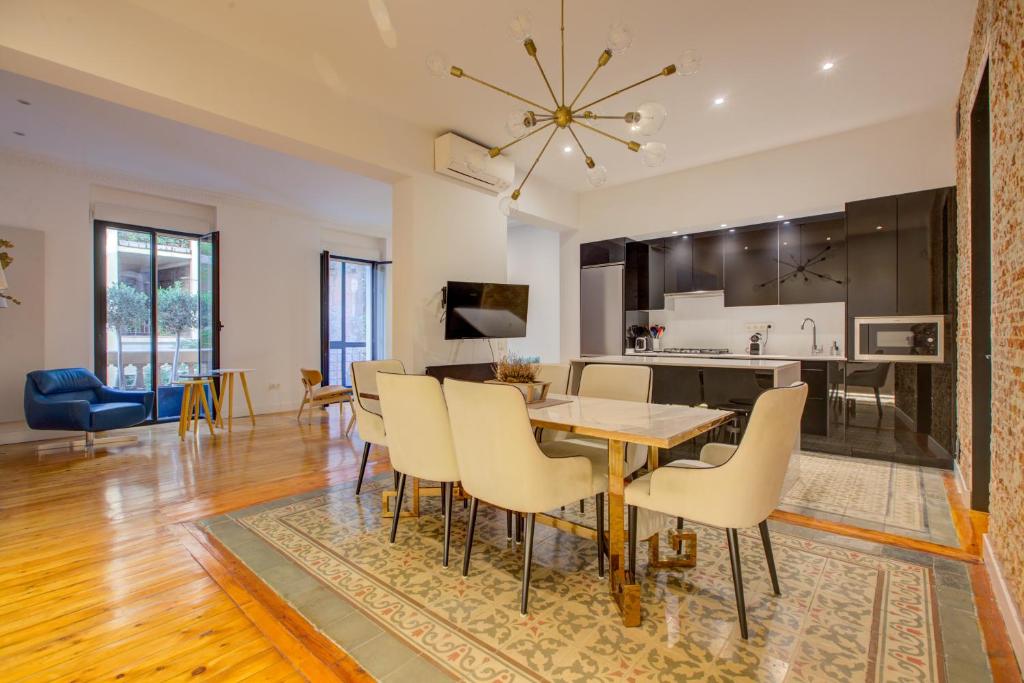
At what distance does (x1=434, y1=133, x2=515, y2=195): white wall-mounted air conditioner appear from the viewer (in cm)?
434

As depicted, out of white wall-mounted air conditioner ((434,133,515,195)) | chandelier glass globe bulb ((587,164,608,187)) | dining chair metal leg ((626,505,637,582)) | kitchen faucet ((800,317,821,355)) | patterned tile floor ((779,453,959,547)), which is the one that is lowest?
patterned tile floor ((779,453,959,547))

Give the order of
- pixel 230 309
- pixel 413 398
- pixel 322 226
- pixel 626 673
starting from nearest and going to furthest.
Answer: pixel 626 673, pixel 413 398, pixel 230 309, pixel 322 226

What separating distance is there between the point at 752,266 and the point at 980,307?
7.79 feet

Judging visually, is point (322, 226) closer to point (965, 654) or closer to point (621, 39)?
point (621, 39)

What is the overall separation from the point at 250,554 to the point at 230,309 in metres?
5.02

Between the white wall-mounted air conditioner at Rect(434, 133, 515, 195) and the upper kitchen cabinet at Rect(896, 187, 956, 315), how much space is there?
3.70m

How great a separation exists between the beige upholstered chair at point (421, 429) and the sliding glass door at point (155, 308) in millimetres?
4472

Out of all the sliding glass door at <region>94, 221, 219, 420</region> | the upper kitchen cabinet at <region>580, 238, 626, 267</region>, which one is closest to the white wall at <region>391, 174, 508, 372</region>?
the upper kitchen cabinet at <region>580, 238, 626, 267</region>

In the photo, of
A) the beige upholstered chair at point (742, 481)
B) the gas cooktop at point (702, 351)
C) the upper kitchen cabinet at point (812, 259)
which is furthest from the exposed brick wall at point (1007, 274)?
the gas cooktop at point (702, 351)

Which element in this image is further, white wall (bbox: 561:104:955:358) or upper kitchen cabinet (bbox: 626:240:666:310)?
upper kitchen cabinet (bbox: 626:240:666:310)

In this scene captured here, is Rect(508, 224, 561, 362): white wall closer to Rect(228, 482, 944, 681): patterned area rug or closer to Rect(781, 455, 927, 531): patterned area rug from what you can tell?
Rect(781, 455, 927, 531): patterned area rug

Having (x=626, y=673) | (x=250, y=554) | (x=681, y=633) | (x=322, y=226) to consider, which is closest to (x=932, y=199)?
(x=681, y=633)

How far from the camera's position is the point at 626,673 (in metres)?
1.53

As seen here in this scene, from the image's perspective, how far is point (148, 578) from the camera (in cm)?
219
